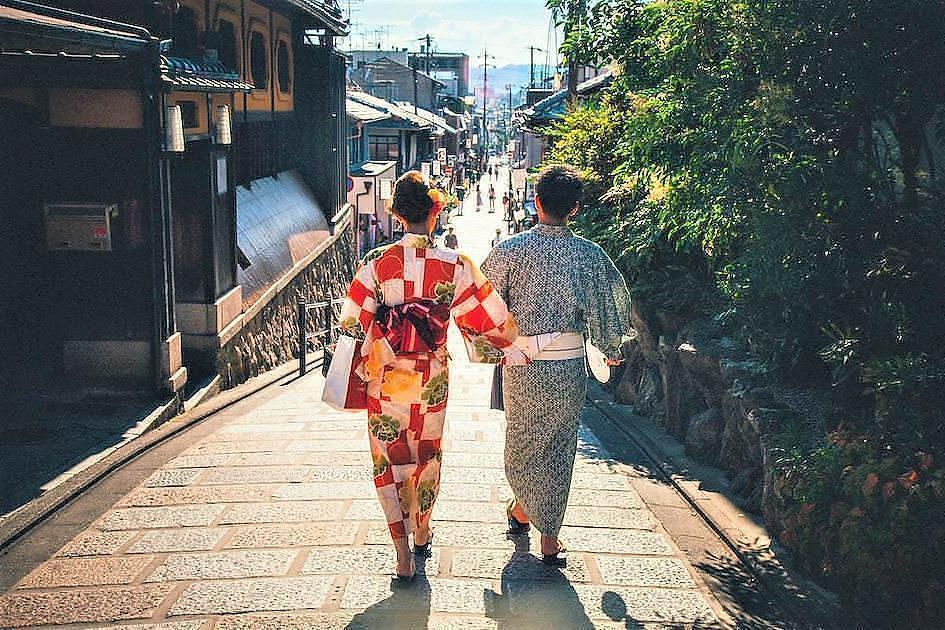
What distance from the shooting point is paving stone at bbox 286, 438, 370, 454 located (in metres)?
7.43

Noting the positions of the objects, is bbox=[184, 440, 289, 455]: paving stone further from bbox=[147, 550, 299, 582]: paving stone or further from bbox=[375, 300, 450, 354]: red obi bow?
bbox=[375, 300, 450, 354]: red obi bow

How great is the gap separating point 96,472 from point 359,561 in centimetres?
281

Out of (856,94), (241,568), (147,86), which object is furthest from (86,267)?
(856,94)

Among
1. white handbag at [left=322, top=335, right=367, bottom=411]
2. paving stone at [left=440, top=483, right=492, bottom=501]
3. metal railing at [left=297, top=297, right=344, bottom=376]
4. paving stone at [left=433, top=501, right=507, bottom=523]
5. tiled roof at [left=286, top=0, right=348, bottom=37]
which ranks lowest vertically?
metal railing at [left=297, top=297, right=344, bottom=376]

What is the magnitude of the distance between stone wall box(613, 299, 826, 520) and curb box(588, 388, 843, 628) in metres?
0.28

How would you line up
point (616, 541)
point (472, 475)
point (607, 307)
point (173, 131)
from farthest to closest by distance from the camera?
point (173, 131) < point (472, 475) < point (616, 541) < point (607, 307)

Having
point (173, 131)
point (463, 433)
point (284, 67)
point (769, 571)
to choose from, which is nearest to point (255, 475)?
point (463, 433)

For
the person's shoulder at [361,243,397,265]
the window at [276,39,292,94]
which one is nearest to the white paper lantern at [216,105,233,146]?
the person's shoulder at [361,243,397,265]

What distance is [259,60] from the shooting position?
18.9 meters

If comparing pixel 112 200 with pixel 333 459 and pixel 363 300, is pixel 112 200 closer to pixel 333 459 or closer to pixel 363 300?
pixel 333 459

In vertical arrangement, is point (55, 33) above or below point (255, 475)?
above

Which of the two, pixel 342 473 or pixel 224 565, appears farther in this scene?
pixel 342 473

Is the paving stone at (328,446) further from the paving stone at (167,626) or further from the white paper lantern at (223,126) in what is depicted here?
the white paper lantern at (223,126)

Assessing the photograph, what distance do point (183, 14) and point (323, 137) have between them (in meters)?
11.4
